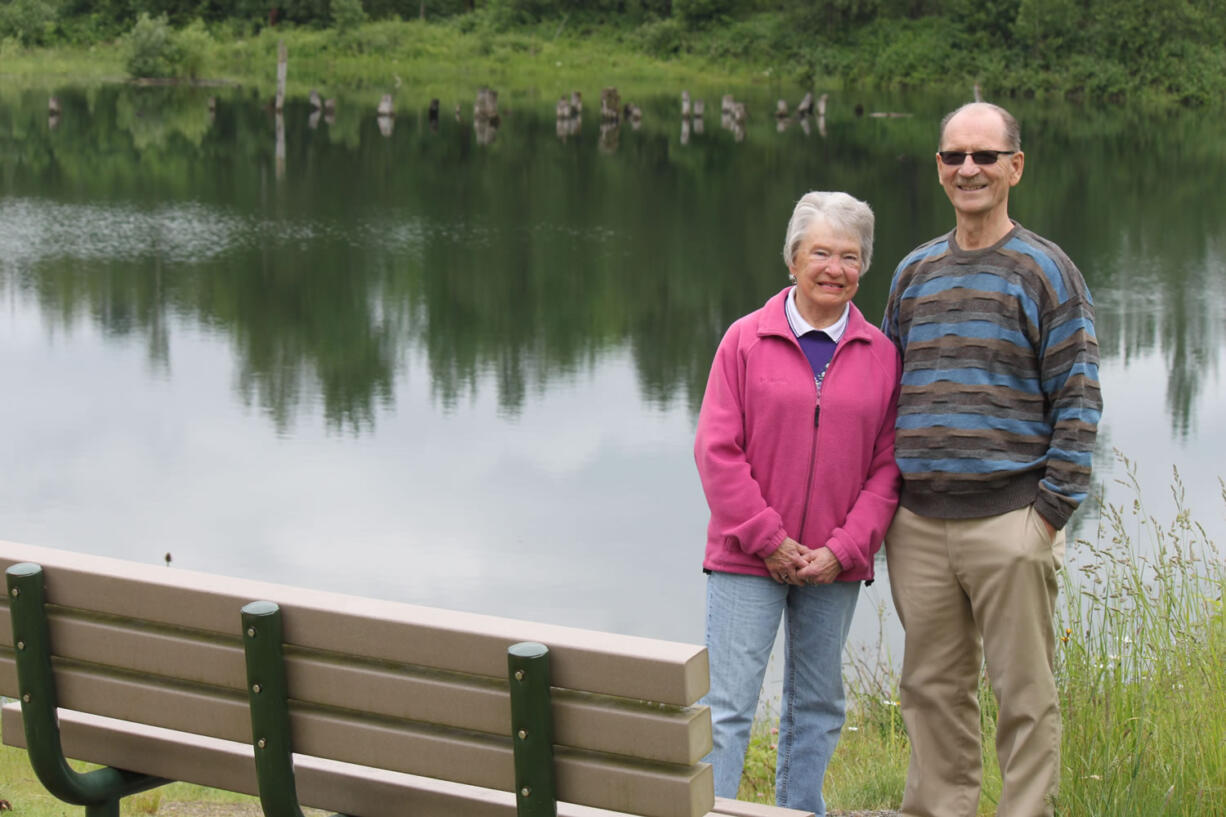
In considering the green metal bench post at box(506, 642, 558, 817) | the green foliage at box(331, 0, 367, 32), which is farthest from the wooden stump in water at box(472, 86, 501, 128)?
the green metal bench post at box(506, 642, 558, 817)

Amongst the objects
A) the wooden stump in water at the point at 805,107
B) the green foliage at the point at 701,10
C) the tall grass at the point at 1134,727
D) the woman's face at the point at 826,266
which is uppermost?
the green foliage at the point at 701,10

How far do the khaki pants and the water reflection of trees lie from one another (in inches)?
363

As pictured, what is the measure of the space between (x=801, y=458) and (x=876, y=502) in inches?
6.7

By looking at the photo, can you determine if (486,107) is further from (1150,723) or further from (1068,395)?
(1068,395)

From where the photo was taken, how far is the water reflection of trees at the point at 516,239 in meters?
14.5

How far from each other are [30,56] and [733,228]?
33.2m

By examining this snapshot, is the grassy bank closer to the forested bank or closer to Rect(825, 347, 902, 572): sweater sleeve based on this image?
the forested bank

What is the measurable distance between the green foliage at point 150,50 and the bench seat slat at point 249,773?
46.4 meters

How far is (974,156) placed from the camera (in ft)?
9.83

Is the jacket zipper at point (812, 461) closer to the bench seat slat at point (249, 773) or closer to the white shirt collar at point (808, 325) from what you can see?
the white shirt collar at point (808, 325)

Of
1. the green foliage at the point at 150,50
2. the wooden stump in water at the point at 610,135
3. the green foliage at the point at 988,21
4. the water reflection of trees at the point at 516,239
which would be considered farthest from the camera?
the green foliage at the point at 988,21

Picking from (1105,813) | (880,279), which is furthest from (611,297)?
(1105,813)

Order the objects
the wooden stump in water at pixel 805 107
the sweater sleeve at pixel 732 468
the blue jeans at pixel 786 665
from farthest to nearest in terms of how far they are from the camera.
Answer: the wooden stump in water at pixel 805 107, the blue jeans at pixel 786 665, the sweater sleeve at pixel 732 468

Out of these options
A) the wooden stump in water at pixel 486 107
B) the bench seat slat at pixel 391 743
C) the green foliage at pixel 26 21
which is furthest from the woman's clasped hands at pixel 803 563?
the green foliage at pixel 26 21
